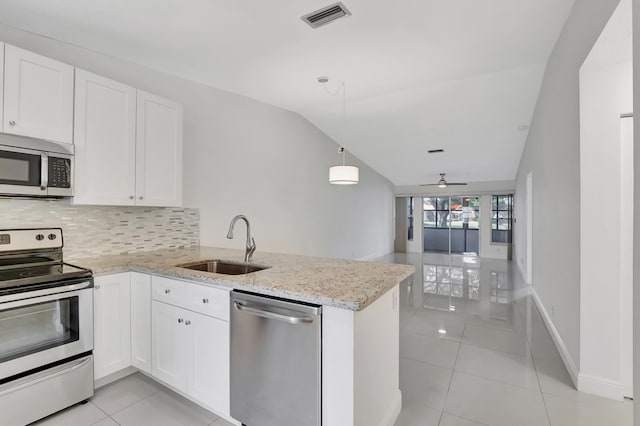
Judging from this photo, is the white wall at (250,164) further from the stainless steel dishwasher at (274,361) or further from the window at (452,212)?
the window at (452,212)

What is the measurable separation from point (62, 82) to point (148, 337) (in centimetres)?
194

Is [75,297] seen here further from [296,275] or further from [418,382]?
[418,382]

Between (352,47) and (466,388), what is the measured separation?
3.06m

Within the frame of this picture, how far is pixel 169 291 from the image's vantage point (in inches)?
83.1

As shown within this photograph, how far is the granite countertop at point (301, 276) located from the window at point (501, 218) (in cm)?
838

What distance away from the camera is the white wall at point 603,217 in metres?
2.15

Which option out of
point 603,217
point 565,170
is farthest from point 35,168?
point 565,170

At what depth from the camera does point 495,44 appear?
9.94ft

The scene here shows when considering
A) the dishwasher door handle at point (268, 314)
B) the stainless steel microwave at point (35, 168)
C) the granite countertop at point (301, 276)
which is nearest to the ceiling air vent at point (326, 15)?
the granite countertop at point (301, 276)

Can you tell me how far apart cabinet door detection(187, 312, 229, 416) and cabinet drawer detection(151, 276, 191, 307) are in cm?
14

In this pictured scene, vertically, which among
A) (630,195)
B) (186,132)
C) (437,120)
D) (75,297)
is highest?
(437,120)

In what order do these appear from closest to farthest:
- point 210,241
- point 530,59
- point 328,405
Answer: point 328,405
point 530,59
point 210,241

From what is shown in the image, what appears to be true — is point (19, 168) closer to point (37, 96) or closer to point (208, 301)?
point (37, 96)

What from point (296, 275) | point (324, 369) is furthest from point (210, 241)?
point (324, 369)
